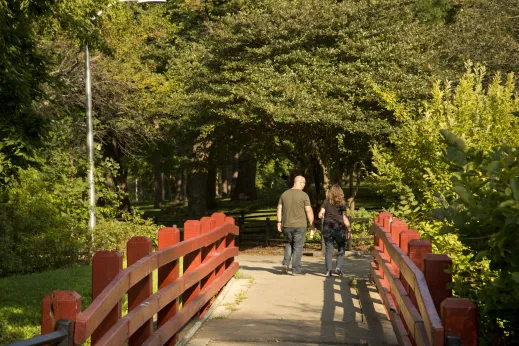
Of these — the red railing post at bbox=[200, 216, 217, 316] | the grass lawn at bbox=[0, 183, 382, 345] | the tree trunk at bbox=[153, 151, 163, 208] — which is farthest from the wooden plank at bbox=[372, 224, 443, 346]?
the tree trunk at bbox=[153, 151, 163, 208]

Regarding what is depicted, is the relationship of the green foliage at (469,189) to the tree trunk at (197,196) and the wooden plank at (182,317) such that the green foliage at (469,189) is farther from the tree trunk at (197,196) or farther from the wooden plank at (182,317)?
the tree trunk at (197,196)

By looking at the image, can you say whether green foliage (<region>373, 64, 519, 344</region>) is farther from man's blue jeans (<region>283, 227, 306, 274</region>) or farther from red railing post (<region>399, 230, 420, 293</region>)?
man's blue jeans (<region>283, 227, 306, 274</region>)

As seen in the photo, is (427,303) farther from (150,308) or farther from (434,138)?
(434,138)

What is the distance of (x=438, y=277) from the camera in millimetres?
6066

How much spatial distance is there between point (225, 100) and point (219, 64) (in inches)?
101

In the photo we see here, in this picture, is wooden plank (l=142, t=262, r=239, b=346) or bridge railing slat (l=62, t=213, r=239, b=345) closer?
bridge railing slat (l=62, t=213, r=239, b=345)

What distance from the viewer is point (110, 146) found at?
4200cm

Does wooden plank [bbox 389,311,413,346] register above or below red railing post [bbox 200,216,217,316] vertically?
below

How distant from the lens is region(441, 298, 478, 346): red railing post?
446cm

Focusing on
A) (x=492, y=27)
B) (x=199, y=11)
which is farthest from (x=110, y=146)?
(x=492, y=27)

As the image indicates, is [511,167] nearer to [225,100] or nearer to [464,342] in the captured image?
[464,342]

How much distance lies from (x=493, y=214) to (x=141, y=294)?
3804 millimetres

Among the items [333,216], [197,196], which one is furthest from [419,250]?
[197,196]

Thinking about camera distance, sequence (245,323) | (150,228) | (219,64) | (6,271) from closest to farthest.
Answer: (245,323), (6,271), (150,228), (219,64)
